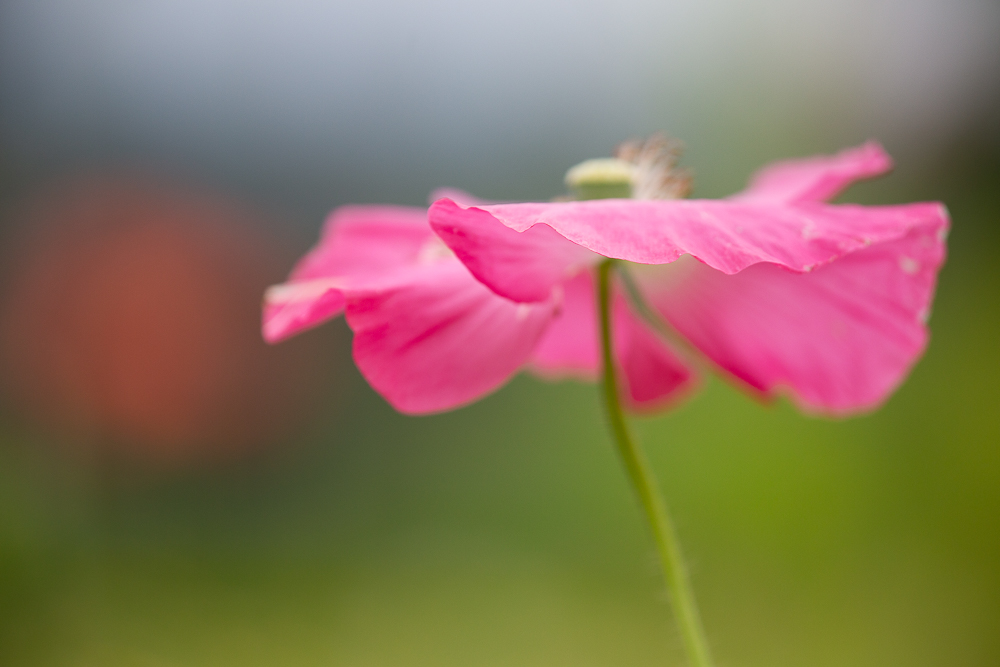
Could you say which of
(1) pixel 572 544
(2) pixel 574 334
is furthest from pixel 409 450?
(2) pixel 574 334

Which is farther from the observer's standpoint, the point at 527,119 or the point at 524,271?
the point at 527,119

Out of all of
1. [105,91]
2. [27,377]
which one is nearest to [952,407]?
[27,377]

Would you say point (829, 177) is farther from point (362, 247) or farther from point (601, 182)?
point (362, 247)

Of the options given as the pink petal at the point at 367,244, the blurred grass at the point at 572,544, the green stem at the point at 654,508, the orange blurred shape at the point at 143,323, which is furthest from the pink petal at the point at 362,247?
the orange blurred shape at the point at 143,323

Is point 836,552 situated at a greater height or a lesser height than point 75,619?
lesser

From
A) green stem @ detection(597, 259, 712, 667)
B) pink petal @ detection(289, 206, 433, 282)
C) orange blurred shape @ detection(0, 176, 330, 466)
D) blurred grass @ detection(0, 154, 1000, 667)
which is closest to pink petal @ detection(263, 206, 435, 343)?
pink petal @ detection(289, 206, 433, 282)

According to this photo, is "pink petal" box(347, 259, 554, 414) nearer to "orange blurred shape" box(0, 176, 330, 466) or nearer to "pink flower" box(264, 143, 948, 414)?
"pink flower" box(264, 143, 948, 414)

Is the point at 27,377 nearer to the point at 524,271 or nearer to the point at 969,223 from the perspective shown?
the point at 524,271
